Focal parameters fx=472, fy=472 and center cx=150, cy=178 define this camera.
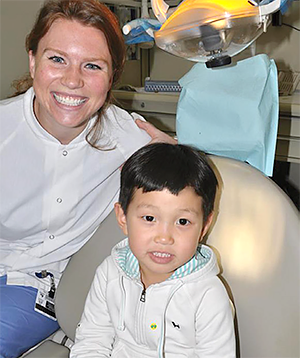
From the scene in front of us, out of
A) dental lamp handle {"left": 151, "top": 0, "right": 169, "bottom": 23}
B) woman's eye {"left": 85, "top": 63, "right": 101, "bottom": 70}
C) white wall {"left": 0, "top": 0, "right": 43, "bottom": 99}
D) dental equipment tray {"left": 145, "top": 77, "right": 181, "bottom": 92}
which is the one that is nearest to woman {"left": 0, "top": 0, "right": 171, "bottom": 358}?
woman's eye {"left": 85, "top": 63, "right": 101, "bottom": 70}

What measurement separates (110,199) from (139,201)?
0.94 ft

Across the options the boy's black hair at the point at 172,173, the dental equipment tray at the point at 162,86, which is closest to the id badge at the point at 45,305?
the boy's black hair at the point at 172,173

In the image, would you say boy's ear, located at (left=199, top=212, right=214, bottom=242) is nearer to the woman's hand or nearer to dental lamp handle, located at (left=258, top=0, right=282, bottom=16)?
the woman's hand

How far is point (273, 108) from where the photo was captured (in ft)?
3.00

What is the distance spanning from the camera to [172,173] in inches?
34.2

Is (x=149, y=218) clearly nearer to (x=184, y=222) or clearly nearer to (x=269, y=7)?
(x=184, y=222)

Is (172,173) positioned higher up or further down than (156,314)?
higher up

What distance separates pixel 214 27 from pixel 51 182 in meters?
0.56

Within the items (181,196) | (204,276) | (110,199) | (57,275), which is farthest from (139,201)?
(57,275)

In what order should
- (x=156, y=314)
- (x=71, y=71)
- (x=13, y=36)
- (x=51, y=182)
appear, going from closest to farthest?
(x=156, y=314) < (x=71, y=71) < (x=51, y=182) < (x=13, y=36)

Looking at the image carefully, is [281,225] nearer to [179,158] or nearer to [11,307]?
[179,158]

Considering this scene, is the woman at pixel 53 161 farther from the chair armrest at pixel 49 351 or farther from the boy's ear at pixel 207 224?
the boy's ear at pixel 207 224

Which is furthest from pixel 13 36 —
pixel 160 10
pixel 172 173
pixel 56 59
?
pixel 172 173

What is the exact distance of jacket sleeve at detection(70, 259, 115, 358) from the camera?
97 cm
